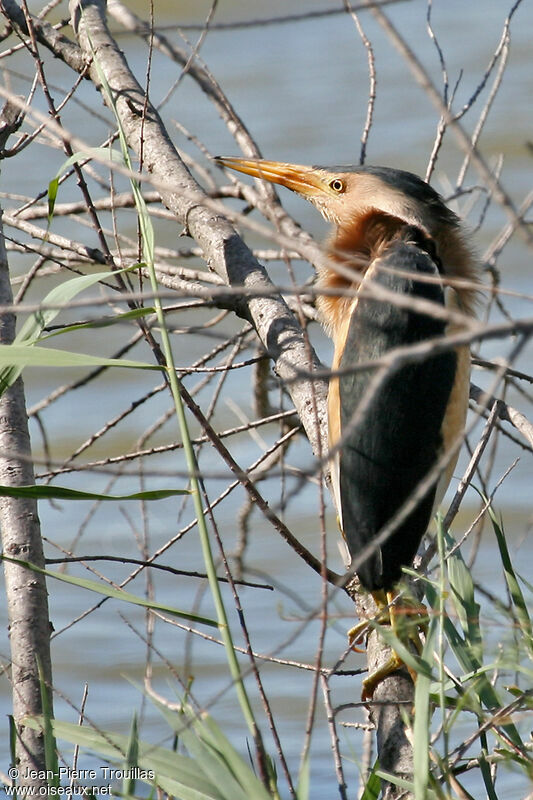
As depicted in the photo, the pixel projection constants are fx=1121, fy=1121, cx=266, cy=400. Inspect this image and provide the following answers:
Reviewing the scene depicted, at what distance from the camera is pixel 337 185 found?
3.38 m

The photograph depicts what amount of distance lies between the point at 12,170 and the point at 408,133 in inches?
113

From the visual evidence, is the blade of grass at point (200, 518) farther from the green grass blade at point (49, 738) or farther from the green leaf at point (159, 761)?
the green grass blade at point (49, 738)

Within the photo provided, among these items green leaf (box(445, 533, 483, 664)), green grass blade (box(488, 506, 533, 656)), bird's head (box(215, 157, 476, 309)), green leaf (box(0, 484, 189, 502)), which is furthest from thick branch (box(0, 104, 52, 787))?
bird's head (box(215, 157, 476, 309))

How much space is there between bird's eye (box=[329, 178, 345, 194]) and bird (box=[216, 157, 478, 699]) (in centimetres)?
16

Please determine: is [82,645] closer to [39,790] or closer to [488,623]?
[39,790]

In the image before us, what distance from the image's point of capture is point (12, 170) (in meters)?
8.07

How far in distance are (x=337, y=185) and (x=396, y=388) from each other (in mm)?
912

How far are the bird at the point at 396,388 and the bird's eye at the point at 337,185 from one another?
16 centimetres

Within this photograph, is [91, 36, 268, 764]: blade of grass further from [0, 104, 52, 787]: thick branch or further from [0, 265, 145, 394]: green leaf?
[0, 104, 52, 787]: thick branch

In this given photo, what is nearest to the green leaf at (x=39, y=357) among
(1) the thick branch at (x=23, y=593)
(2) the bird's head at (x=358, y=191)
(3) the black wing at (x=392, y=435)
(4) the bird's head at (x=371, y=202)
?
(1) the thick branch at (x=23, y=593)

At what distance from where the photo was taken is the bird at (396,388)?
2719mm

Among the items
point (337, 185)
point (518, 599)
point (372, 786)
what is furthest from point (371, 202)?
point (372, 786)

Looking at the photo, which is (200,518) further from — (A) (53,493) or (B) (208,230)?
(B) (208,230)

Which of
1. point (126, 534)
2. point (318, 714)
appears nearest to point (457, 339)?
point (318, 714)
